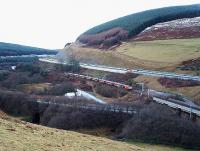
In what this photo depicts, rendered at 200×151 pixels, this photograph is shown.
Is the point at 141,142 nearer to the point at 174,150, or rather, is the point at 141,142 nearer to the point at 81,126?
the point at 174,150

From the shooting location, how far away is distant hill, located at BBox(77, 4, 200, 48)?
154675 millimetres

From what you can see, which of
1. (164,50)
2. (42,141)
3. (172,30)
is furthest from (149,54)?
(42,141)

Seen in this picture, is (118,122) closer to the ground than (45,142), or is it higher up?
closer to the ground

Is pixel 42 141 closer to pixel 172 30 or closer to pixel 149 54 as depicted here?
pixel 149 54

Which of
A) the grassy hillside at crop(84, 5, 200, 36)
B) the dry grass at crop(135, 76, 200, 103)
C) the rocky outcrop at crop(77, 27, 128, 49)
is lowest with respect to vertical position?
the dry grass at crop(135, 76, 200, 103)

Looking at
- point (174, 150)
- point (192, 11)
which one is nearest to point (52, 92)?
point (174, 150)

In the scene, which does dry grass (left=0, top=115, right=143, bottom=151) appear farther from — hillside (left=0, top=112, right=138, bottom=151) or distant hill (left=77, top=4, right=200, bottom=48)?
distant hill (left=77, top=4, right=200, bottom=48)

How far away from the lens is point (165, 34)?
142 metres

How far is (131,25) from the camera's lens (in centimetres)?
16462

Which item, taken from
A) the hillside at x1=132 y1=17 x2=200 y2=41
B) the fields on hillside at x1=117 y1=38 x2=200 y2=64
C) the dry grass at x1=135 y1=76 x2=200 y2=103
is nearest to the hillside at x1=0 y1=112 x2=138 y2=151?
the dry grass at x1=135 y1=76 x2=200 y2=103

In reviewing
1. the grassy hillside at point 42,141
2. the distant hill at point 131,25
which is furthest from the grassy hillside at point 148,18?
the grassy hillside at point 42,141

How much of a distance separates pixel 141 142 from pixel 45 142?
25.1 meters

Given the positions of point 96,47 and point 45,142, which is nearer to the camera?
point 45,142

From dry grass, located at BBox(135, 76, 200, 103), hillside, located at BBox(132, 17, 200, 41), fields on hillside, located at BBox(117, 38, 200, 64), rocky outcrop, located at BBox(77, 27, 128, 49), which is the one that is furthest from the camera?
rocky outcrop, located at BBox(77, 27, 128, 49)
